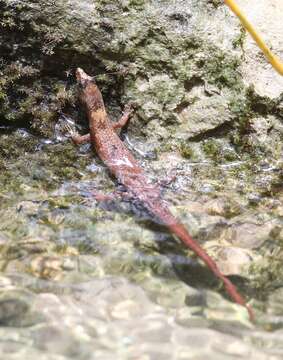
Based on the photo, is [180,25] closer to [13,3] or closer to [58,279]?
[13,3]

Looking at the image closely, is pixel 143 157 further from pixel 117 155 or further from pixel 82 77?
pixel 82 77

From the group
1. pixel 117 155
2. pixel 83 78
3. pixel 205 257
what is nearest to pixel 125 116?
pixel 117 155

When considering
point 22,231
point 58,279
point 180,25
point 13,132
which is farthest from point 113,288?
point 180,25

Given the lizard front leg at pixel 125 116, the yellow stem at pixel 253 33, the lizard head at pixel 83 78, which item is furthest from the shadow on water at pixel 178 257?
the yellow stem at pixel 253 33

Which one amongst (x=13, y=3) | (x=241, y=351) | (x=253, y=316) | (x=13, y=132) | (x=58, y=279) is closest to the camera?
(x=241, y=351)

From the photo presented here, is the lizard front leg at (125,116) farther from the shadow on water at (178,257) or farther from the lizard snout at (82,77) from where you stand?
the shadow on water at (178,257)
